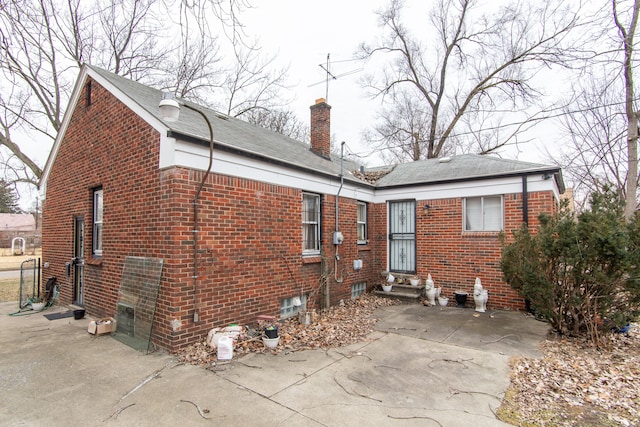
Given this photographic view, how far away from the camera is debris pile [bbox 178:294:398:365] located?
16.4ft

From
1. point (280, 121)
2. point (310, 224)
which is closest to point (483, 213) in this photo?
point (310, 224)

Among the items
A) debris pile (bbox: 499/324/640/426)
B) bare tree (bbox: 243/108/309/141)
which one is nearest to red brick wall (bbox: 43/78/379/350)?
debris pile (bbox: 499/324/640/426)

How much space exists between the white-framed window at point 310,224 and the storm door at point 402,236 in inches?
131

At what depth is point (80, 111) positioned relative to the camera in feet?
25.6

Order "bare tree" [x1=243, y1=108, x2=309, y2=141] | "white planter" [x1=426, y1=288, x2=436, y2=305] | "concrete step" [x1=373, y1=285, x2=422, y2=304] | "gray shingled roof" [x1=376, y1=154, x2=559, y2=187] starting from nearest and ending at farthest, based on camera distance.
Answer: "gray shingled roof" [x1=376, y1=154, x2=559, y2=187]
"white planter" [x1=426, y1=288, x2=436, y2=305]
"concrete step" [x1=373, y1=285, x2=422, y2=304]
"bare tree" [x1=243, y1=108, x2=309, y2=141]

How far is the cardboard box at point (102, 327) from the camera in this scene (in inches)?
233

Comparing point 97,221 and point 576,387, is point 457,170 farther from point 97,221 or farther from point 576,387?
point 97,221

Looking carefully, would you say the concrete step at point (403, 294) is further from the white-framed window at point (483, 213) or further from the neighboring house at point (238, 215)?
the white-framed window at point (483, 213)

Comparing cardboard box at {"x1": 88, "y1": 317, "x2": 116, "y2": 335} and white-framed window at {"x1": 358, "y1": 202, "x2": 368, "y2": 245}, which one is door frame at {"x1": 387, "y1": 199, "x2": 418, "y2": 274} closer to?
white-framed window at {"x1": 358, "y1": 202, "x2": 368, "y2": 245}

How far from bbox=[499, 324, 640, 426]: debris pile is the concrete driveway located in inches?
10.3

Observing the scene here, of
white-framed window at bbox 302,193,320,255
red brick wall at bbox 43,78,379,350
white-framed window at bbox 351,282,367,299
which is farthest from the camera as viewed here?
white-framed window at bbox 351,282,367,299

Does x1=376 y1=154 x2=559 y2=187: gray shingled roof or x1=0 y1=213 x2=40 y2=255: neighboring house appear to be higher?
x1=376 y1=154 x2=559 y2=187: gray shingled roof

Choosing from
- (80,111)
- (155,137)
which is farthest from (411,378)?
(80,111)

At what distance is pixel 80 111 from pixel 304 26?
726cm
